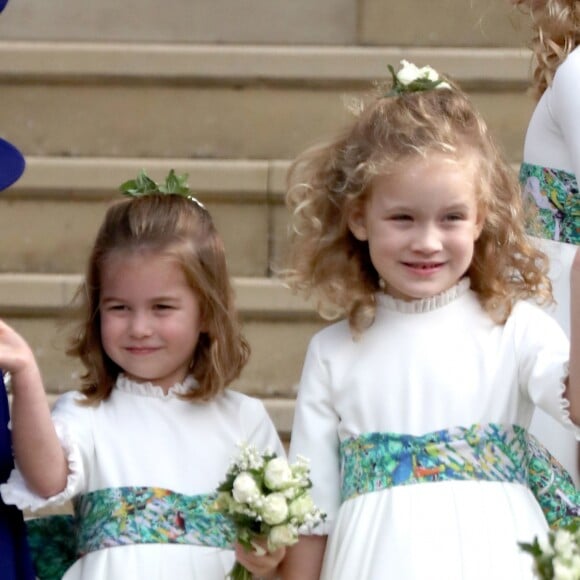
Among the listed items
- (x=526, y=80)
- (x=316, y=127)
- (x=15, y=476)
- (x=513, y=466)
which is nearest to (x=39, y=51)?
(x=316, y=127)

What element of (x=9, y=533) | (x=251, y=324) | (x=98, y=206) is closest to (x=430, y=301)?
(x=9, y=533)

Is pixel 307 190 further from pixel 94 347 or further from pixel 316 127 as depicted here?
pixel 316 127

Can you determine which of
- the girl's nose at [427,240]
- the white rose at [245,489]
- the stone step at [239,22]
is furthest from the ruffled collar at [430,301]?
the stone step at [239,22]

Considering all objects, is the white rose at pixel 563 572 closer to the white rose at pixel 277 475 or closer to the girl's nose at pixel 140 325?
the white rose at pixel 277 475

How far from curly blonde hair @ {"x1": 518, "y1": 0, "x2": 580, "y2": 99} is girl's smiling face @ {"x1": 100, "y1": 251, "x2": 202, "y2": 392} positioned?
105 centimetres

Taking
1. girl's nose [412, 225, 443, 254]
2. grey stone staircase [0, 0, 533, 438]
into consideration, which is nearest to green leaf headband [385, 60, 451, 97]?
girl's nose [412, 225, 443, 254]

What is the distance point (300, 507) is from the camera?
277 centimetres

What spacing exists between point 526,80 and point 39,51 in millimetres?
1690

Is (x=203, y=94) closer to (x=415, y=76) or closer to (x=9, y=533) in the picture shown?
(x=415, y=76)

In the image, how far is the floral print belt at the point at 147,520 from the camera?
305 cm

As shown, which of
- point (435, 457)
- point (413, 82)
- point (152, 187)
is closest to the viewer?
point (435, 457)

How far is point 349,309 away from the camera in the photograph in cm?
306

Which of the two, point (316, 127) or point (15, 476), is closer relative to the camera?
point (15, 476)

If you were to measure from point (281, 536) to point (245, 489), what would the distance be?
11 centimetres
